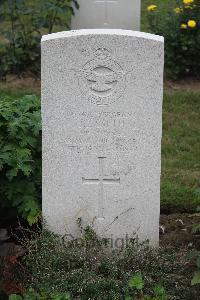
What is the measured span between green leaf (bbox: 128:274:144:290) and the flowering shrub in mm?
4560

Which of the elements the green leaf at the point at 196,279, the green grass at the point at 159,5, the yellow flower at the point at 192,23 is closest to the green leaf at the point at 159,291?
the green leaf at the point at 196,279

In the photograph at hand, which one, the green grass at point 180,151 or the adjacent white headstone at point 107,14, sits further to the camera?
the adjacent white headstone at point 107,14

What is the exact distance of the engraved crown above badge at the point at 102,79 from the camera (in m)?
4.66

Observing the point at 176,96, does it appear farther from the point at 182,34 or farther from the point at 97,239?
the point at 97,239

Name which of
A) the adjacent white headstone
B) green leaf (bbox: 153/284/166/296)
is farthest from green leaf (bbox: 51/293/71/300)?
the adjacent white headstone

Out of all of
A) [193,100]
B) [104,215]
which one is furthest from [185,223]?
[193,100]

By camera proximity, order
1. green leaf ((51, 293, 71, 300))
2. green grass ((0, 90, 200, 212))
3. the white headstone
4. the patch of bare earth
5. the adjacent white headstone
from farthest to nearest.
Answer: the adjacent white headstone
green grass ((0, 90, 200, 212))
the patch of bare earth
the white headstone
green leaf ((51, 293, 71, 300))

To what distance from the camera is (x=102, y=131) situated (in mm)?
4797

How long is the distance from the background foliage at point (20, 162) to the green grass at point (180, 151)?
110cm

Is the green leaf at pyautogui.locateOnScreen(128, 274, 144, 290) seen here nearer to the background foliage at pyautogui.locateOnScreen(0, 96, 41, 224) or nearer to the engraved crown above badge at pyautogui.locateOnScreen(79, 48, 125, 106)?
the background foliage at pyautogui.locateOnScreen(0, 96, 41, 224)

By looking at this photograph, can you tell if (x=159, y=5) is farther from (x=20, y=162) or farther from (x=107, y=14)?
(x=20, y=162)

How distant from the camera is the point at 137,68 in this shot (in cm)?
464

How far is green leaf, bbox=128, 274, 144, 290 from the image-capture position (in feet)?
14.3

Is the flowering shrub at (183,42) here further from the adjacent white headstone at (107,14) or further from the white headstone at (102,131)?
the white headstone at (102,131)
